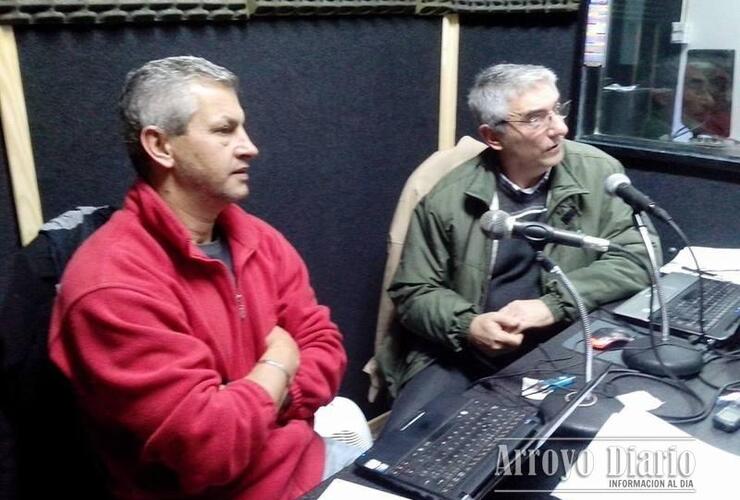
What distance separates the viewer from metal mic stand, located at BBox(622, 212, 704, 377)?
1304mm

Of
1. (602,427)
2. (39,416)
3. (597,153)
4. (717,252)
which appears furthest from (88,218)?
(717,252)

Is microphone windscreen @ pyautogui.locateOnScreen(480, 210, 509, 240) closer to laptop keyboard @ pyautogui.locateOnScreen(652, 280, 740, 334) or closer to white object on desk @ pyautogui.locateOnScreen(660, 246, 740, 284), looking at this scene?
laptop keyboard @ pyautogui.locateOnScreen(652, 280, 740, 334)

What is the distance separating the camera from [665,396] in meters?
1.24

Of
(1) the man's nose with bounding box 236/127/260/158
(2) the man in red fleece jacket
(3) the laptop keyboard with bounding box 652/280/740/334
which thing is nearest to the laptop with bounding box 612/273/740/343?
(3) the laptop keyboard with bounding box 652/280/740/334

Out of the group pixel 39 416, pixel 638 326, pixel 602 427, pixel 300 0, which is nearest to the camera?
pixel 602 427

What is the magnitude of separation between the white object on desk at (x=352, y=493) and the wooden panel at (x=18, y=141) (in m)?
0.90

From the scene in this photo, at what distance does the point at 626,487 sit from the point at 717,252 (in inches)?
46.9

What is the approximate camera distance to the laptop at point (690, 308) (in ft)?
4.82

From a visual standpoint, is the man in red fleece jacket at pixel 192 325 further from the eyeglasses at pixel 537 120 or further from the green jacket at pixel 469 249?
the eyeglasses at pixel 537 120

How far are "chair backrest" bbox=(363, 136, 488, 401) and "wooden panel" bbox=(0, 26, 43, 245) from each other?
Result: 91cm

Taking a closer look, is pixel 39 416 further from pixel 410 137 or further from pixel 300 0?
pixel 410 137

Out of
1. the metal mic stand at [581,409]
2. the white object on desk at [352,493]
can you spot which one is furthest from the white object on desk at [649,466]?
the white object on desk at [352,493]

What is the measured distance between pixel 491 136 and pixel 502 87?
0.13m

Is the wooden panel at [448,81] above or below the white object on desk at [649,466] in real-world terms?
above
